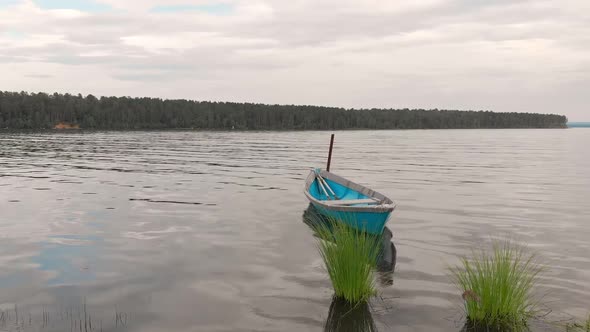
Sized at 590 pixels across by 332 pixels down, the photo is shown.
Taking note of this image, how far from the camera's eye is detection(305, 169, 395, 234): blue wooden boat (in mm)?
14614

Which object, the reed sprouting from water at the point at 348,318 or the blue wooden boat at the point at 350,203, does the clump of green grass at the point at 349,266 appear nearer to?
the reed sprouting from water at the point at 348,318

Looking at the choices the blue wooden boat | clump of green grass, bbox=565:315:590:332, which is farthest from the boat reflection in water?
clump of green grass, bbox=565:315:590:332

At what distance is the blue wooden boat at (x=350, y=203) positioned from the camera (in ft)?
47.9

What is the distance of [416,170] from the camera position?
4025 centimetres

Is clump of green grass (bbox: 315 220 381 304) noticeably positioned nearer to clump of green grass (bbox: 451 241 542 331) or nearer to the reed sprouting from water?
the reed sprouting from water

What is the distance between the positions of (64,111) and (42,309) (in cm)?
20146

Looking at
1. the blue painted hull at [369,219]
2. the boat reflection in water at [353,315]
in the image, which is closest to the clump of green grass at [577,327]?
the boat reflection in water at [353,315]

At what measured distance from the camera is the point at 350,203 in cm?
1780

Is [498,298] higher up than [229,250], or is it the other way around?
[498,298]

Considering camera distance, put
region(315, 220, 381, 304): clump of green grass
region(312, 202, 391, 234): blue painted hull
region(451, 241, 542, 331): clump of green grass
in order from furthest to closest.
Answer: region(312, 202, 391, 234): blue painted hull < region(315, 220, 381, 304): clump of green grass < region(451, 241, 542, 331): clump of green grass

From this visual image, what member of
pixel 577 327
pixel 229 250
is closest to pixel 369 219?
pixel 229 250

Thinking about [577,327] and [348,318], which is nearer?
[577,327]

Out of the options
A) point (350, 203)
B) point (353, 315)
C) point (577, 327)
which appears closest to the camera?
point (577, 327)

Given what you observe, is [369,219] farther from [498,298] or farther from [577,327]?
[577,327]
